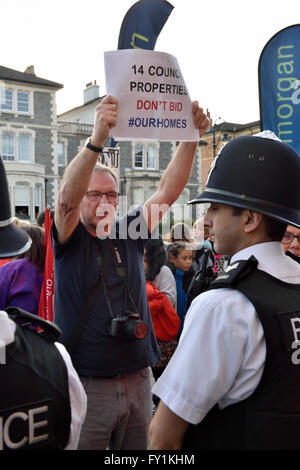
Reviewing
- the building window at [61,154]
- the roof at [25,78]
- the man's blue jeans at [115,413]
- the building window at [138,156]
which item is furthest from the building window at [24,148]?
the man's blue jeans at [115,413]

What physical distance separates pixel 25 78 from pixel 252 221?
40174mm

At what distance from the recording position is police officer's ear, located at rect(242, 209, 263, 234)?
1787mm

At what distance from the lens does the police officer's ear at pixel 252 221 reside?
5.86 feet

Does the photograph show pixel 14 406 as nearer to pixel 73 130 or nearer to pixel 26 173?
pixel 26 173

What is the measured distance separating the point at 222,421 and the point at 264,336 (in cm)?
31

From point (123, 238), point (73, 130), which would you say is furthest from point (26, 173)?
point (123, 238)

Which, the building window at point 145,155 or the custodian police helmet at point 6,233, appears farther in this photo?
the building window at point 145,155

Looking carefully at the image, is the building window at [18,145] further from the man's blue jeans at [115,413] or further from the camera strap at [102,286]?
the man's blue jeans at [115,413]

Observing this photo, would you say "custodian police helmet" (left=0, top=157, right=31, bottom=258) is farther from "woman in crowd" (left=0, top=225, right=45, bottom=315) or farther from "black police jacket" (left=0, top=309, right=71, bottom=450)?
"woman in crowd" (left=0, top=225, right=45, bottom=315)

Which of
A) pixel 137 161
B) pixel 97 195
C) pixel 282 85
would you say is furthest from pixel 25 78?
pixel 97 195

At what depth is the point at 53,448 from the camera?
1.51 meters

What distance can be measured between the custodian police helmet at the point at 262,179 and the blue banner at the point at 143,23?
6.29 ft

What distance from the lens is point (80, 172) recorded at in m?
2.62

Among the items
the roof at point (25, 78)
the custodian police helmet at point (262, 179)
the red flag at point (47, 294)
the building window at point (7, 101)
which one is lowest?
the red flag at point (47, 294)
